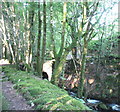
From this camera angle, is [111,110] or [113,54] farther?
[113,54]

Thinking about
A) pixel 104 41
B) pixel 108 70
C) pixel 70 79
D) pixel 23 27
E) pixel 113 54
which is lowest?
pixel 70 79

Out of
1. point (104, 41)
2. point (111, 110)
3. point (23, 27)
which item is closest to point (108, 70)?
point (104, 41)

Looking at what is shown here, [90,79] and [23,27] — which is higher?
[23,27]

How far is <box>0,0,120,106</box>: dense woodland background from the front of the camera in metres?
6.69

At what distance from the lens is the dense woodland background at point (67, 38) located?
669 cm

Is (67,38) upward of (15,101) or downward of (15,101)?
upward

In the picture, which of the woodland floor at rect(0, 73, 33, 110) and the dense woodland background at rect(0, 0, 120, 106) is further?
the dense woodland background at rect(0, 0, 120, 106)

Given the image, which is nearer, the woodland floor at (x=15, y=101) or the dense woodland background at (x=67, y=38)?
the woodland floor at (x=15, y=101)

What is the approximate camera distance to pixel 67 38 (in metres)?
9.14

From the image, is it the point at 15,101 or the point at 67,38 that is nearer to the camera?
the point at 15,101

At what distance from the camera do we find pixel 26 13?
323 inches

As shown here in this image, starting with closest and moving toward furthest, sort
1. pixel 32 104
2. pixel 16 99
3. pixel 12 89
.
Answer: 1. pixel 32 104
2. pixel 16 99
3. pixel 12 89

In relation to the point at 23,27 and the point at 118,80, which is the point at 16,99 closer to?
the point at 23,27

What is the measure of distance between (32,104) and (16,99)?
767 millimetres
